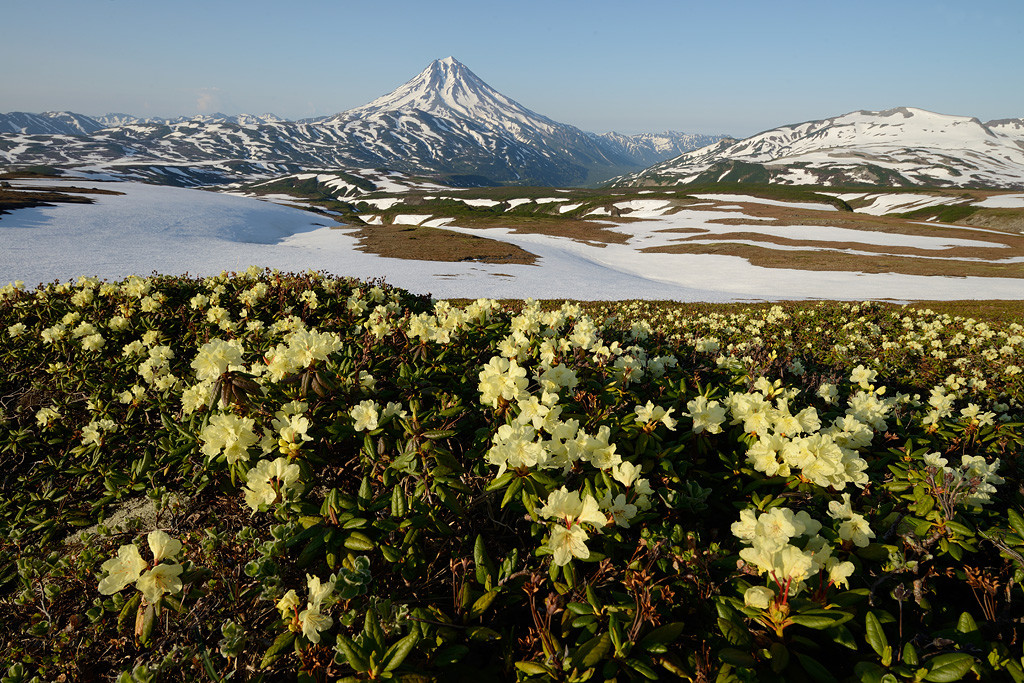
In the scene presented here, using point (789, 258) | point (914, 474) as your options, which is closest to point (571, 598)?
point (914, 474)

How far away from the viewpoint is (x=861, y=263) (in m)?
32.2

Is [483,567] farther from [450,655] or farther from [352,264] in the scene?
[352,264]

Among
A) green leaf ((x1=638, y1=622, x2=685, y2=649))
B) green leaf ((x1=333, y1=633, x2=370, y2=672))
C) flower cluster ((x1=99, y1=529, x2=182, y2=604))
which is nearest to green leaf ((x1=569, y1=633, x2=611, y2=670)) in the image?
green leaf ((x1=638, y1=622, x2=685, y2=649))

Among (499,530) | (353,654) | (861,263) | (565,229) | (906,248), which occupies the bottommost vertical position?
(499,530)

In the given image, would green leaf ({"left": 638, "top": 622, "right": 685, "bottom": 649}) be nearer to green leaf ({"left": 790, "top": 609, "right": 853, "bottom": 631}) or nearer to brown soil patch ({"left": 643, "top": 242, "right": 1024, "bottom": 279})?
green leaf ({"left": 790, "top": 609, "right": 853, "bottom": 631})

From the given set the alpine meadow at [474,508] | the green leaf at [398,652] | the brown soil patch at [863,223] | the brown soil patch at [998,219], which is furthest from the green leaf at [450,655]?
the brown soil patch at [998,219]

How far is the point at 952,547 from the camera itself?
1.88 m

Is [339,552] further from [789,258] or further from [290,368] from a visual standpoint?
[789,258]

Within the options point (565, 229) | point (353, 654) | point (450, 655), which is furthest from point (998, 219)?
point (353, 654)

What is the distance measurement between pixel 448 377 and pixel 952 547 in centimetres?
301

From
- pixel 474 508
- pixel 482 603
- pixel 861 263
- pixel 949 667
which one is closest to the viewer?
pixel 949 667

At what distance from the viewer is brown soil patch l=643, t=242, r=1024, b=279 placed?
29.4 m

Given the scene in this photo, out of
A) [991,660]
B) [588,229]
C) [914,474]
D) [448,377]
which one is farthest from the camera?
[588,229]

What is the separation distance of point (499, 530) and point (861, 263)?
1574 inches
